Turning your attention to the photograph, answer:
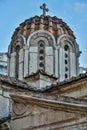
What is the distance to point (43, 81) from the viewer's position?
2781 centimetres

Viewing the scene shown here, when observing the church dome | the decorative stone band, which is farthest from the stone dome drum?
the decorative stone band

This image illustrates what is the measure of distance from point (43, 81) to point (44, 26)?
12852 mm

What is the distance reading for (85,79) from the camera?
21766 millimetres

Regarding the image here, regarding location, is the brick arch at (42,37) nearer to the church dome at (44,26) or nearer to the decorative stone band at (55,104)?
the church dome at (44,26)

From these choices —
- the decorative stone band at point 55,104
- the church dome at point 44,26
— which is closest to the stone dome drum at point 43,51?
the church dome at point 44,26

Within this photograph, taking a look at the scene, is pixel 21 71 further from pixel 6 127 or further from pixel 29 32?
pixel 6 127

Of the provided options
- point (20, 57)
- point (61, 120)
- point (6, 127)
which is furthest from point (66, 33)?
point (61, 120)

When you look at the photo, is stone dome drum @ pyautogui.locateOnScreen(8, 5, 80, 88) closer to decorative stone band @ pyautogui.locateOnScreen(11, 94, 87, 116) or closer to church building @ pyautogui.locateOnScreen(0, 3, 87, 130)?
church building @ pyautogui.locateOnScreen(0, 3, 87, 130)

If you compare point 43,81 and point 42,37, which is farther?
point 42,37

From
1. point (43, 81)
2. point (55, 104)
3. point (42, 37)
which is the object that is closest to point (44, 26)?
point (42, 37)

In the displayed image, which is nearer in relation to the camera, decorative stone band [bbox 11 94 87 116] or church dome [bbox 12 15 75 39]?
decorative stone band [bbox 11 94 87 116]

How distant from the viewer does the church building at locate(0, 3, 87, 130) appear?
14336 mm

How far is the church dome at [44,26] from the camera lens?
128ft

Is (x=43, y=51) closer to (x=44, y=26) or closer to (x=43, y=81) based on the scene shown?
(x=44, y=26)
